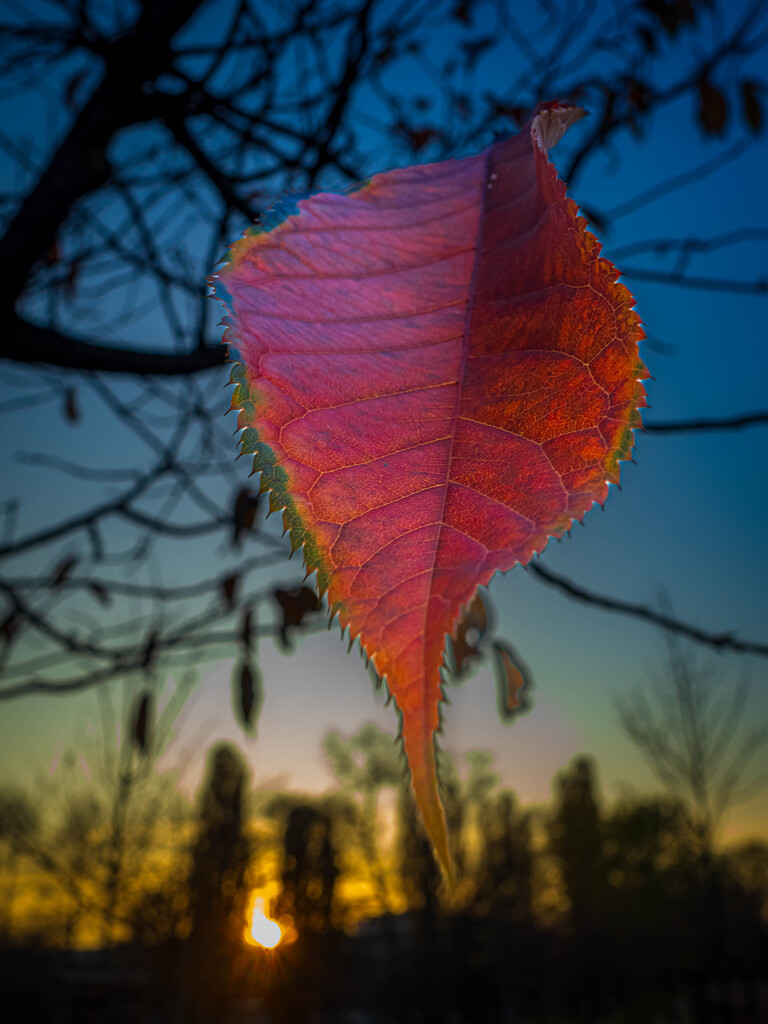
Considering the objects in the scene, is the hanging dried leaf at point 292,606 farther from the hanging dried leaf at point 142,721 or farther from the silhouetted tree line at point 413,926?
the silhouetted tree line at point 413,926

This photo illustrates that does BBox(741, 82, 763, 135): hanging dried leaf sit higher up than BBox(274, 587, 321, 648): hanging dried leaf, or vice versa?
BBox(741, 82, 763, 135): hanging dried leaf

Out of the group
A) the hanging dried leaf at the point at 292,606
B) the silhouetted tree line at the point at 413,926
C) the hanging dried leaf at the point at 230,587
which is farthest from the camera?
the silhouetted tree line at the point at 413,926

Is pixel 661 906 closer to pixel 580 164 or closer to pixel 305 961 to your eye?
pixel 305 961

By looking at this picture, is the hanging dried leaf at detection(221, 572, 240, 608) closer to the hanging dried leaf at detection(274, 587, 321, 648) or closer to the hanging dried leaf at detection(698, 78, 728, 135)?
the hanging dried leaf at detection(274, 587, 321, 648)

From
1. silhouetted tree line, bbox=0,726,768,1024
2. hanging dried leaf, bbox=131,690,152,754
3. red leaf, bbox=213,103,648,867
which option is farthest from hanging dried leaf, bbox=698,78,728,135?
silhouetted tree line, bbox=0,726,768,1024

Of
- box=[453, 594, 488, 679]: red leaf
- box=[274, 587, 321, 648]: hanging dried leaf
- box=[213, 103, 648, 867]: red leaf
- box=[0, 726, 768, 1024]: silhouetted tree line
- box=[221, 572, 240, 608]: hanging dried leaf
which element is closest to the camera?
box=[213, 103, 648, 867]: red leaf

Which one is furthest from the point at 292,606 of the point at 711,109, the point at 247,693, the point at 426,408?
the point at 711,109

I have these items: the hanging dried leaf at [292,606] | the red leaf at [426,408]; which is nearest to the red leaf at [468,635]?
the hanging dried leaf at [292,606]

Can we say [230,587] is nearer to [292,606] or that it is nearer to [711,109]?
[292,606]

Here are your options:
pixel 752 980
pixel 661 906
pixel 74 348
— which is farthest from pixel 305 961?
pixel 74 348
